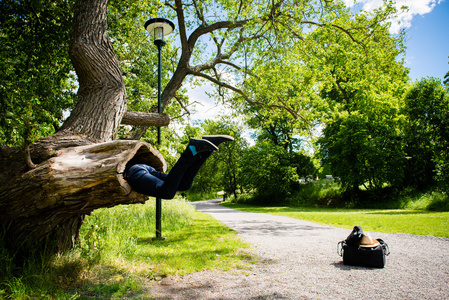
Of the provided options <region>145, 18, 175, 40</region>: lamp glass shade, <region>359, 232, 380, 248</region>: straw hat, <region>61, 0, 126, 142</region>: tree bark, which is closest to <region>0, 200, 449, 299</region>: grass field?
<region>61, 0, 126, 142</region>: tree bark

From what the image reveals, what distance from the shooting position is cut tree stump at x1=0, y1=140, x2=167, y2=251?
2631 mm

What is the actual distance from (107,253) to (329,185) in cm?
2329

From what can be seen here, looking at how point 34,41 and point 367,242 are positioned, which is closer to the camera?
point 367,242

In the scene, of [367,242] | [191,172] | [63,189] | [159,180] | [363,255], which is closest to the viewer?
[63,189]

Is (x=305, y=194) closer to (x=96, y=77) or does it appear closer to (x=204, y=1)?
(x=204, y=1)

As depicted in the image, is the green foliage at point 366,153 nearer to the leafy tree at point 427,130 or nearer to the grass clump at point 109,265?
the leafy tree at point 427,130

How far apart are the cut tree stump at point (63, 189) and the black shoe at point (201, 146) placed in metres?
0.68

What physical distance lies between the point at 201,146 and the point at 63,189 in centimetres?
150

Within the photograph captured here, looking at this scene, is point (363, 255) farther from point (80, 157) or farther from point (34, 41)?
point (34, 41)

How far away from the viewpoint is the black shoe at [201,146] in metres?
2.92

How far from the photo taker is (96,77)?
407 centimetres

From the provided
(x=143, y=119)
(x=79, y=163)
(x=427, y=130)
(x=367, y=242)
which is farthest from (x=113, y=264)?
(x=427, y=130)

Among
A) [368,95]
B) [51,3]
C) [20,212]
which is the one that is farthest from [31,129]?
[368,95]

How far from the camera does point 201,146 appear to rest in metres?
2.95
